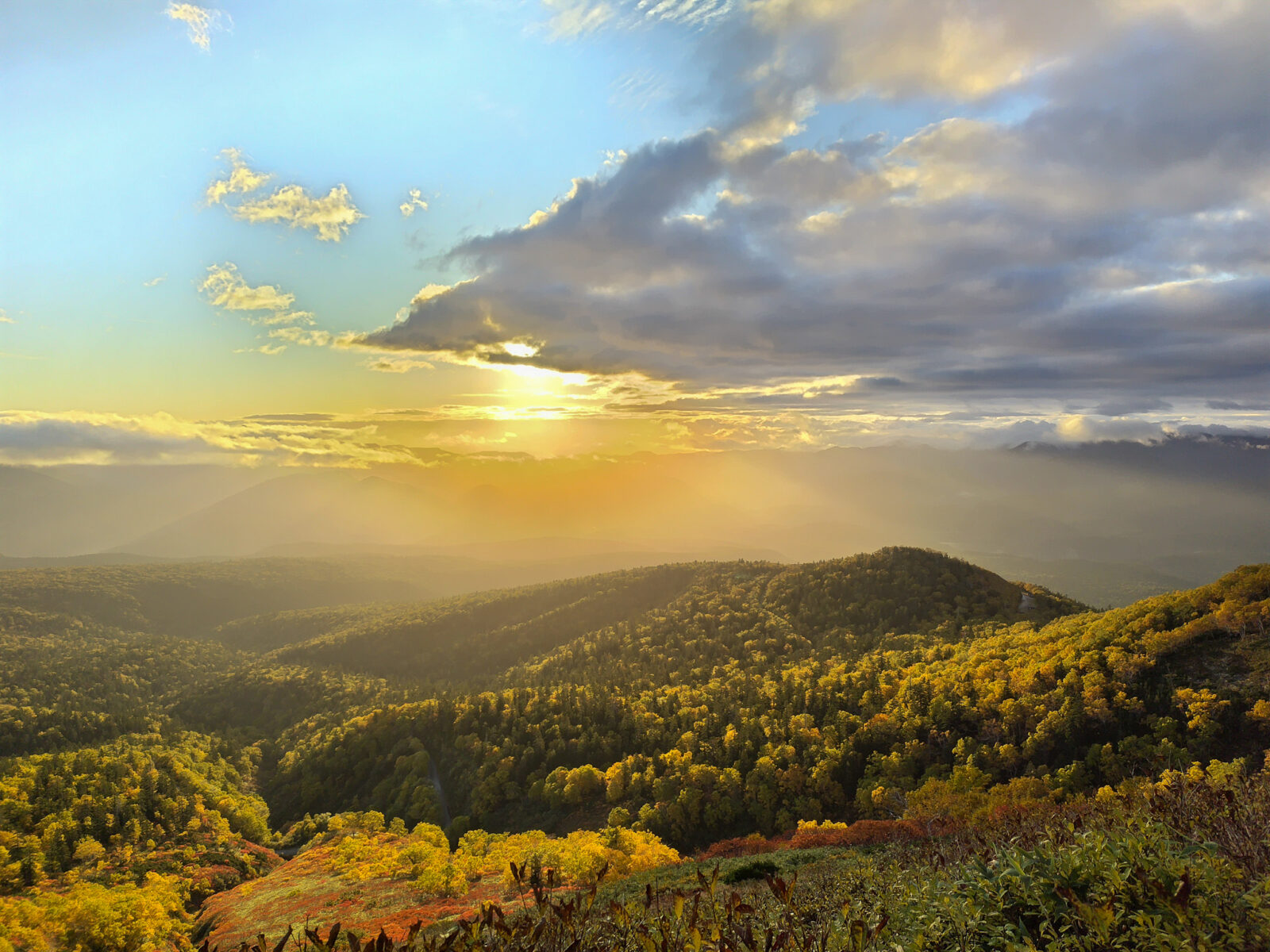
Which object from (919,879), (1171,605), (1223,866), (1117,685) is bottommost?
(1117,685)

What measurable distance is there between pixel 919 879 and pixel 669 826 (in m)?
99.3

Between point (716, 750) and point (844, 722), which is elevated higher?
point (844, 722)

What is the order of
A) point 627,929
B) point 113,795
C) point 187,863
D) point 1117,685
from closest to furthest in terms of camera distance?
point 627,929
point 1117,685
point 187,863
point 113,795

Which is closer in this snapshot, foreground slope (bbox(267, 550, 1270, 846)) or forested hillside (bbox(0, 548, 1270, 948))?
forested hillside (bbox(0, 548, 1270, 948))

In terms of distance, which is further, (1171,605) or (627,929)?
(1171,605)

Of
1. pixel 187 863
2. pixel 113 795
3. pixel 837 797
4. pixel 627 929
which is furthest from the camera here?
pixel 113 795

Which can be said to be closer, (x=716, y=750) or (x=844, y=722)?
(x=844, y=722)

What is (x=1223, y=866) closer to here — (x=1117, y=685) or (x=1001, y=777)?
(x=1001, y=777)

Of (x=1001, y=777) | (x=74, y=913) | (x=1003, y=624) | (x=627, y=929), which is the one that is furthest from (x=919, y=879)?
(x=1003, y=624)

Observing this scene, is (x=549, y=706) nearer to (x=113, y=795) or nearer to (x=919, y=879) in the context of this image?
(x=113, y=795)

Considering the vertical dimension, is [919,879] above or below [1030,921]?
below

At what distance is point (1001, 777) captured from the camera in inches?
3263

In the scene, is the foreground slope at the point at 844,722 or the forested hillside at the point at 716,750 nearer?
the forested hillside at the point at 716,750

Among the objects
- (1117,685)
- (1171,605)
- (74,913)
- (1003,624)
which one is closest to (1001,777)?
(1117,685)
